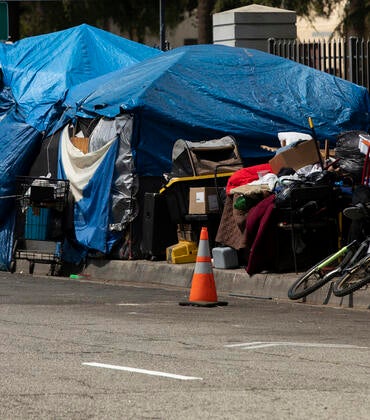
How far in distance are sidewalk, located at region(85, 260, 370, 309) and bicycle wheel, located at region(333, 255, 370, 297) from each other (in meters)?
0.23

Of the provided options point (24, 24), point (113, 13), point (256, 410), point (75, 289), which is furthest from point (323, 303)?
point (24, 24)

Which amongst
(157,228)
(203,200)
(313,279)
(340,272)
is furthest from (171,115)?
(340,272)

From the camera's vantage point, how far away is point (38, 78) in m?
22.0

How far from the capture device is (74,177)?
65.1ft

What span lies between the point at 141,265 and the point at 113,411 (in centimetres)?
1051

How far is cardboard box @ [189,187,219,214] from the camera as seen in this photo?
17.6 m

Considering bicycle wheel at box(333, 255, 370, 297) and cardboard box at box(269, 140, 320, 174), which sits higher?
cardboard box at box(269, 140, 320, 174)

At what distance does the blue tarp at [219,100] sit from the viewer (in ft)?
62.3

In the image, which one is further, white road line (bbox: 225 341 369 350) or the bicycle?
the bicycle

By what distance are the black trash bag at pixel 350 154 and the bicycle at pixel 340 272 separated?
1744mm

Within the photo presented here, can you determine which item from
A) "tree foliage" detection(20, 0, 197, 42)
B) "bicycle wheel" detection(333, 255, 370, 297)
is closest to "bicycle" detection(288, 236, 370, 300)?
"bicycle wheel" detection(333, 255, 370, 297)

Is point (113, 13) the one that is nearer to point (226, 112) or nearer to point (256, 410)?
point (226, 112)

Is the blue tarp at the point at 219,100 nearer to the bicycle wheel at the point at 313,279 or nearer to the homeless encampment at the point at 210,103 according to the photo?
the homeless encampment at the point at 210,103

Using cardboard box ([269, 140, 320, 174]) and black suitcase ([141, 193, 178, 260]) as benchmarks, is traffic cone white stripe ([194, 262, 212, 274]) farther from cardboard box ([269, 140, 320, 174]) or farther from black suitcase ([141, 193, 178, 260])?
black suitcase ([141, 193, 178, 260])
